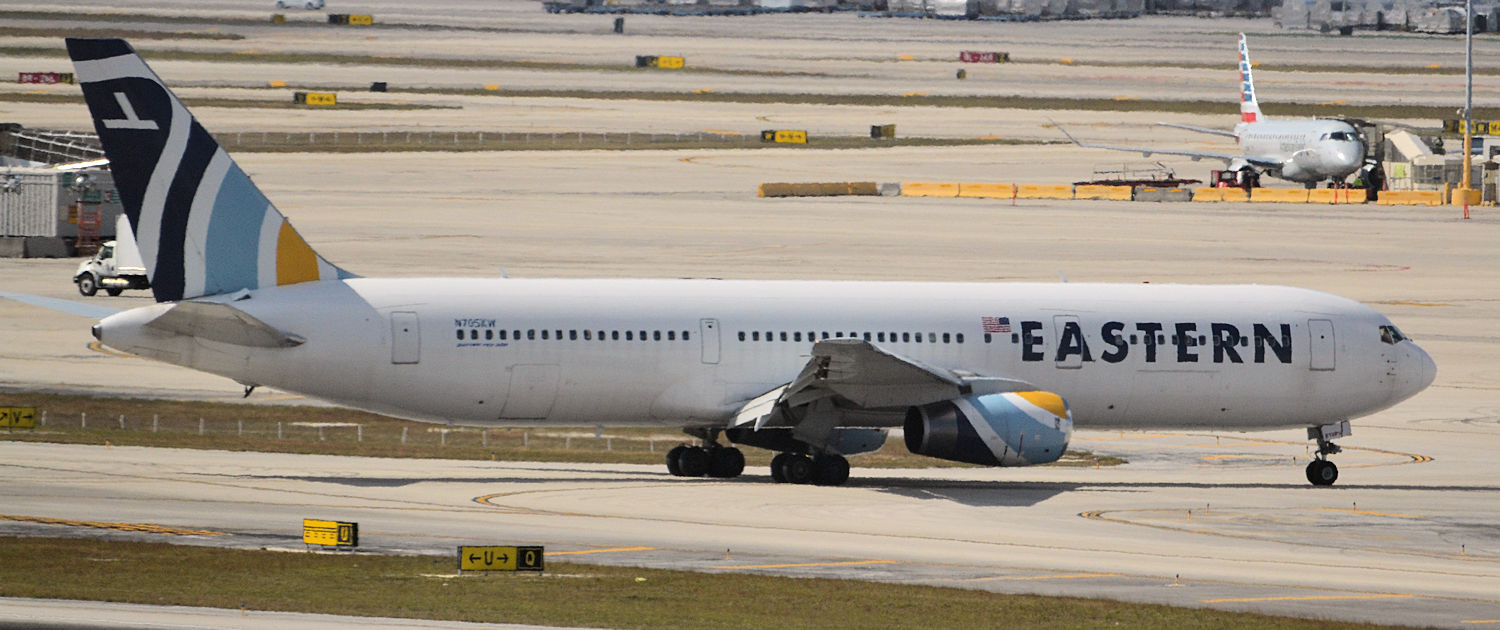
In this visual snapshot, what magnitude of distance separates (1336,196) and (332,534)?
82259 mm

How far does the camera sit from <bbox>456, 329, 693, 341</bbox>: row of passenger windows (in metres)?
39.2

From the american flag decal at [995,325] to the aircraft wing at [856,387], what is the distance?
1.26 metres

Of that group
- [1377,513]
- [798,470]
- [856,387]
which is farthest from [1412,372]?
[798,470]

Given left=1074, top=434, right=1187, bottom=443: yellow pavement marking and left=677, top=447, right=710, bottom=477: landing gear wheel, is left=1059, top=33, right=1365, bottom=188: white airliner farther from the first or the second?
left=677, top=447, right=710, bottom=477: landing gear wheel

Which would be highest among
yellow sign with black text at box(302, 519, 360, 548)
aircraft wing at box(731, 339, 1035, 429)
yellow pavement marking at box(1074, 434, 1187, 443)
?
aircraft wing at box(731, 339, 1035, 429)

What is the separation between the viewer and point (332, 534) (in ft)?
101

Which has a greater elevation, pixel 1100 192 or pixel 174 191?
pixel 1100 192

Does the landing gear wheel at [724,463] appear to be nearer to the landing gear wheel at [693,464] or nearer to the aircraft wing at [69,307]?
the landing gear wheel at [693,464]

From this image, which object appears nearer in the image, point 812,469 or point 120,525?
point 120,525

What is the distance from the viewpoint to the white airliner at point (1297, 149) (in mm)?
109250

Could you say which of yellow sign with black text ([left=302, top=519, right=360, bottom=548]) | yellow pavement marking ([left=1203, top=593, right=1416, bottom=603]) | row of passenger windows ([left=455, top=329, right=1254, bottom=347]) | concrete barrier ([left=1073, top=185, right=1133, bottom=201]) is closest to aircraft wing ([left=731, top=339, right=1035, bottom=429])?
row of passenger windows ([left=455, top=329, right=1254, bottom=347])

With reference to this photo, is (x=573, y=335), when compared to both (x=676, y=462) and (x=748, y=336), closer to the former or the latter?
(x=748, y=336)

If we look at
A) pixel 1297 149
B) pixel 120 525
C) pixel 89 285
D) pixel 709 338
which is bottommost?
pixel 120 525

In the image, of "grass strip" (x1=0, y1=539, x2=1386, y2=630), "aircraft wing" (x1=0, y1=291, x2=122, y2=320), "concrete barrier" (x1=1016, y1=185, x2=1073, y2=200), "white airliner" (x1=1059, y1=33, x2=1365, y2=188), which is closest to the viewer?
"grass strip" (x1=0, y1=539, x2=1386, y2=630)
